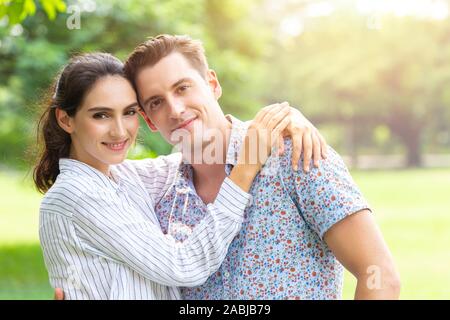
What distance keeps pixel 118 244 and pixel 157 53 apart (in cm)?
73

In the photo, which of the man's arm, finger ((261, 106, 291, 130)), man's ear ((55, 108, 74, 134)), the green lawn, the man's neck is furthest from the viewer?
the green lawn

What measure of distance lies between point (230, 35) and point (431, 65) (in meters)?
20.2

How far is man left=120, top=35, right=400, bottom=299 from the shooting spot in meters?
2.16

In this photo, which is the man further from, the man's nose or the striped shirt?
the striped shirt

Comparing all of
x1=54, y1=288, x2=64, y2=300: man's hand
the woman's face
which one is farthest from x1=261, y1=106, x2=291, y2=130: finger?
x1=54, y1=288, x2=64, y2=300: man's hand

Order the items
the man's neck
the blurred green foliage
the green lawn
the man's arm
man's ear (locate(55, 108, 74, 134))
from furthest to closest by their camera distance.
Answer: the blurred green foliage < the green lawn < the man's neck < man's ear (locate(55, 108, 74, 134)) < the man's arm

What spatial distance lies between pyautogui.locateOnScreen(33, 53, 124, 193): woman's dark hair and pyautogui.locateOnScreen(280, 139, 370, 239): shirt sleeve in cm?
72

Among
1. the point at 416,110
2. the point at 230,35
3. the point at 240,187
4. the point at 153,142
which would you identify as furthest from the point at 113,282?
the point at 416,110

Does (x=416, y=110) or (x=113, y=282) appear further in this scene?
(x=416, y=110)

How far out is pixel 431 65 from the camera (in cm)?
3281

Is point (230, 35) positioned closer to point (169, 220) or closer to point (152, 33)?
point (152, 33)

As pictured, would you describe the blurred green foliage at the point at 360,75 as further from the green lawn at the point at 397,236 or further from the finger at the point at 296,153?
the finger at the point at 296,153

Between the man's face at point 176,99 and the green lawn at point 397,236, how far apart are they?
39.3 inches

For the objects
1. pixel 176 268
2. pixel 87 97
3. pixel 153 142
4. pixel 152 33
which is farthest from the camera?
pixel 152 33
